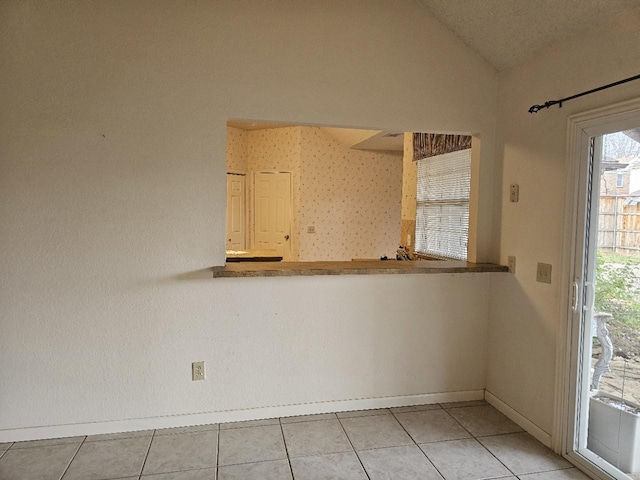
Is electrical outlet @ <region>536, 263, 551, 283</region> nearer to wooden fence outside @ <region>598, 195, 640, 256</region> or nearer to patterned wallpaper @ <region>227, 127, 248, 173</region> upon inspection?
wooden fence outside @ <region>598, 195, 640, 256</region>

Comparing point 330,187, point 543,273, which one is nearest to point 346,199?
point 330,187

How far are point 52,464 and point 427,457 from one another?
1.96 meters

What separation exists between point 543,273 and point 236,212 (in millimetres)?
5099

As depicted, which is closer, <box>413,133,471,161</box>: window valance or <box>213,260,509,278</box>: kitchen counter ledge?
<box>213,260,509,278</box>: kitchen counter ledge

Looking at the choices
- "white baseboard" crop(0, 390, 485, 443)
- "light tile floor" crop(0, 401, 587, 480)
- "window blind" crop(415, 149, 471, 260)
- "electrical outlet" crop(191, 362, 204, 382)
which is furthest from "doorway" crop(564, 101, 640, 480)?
"electrical outlet" crop(191, 362, 204, 382)

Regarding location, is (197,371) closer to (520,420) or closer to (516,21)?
(520,420)

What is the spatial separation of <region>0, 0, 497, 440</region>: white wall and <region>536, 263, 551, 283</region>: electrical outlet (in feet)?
2.15

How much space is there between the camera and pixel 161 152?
2539mm

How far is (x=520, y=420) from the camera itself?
274 centimetres

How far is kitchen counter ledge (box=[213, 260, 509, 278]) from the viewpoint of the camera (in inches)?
103

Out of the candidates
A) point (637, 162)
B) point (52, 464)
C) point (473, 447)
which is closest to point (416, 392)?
point (473, 447)

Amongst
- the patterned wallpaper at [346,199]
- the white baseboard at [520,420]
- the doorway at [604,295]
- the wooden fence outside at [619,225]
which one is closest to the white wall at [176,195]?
the white baseboard at [520,420]

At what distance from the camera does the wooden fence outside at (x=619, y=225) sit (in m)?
2.04

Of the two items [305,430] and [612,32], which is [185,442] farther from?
[612,32]
